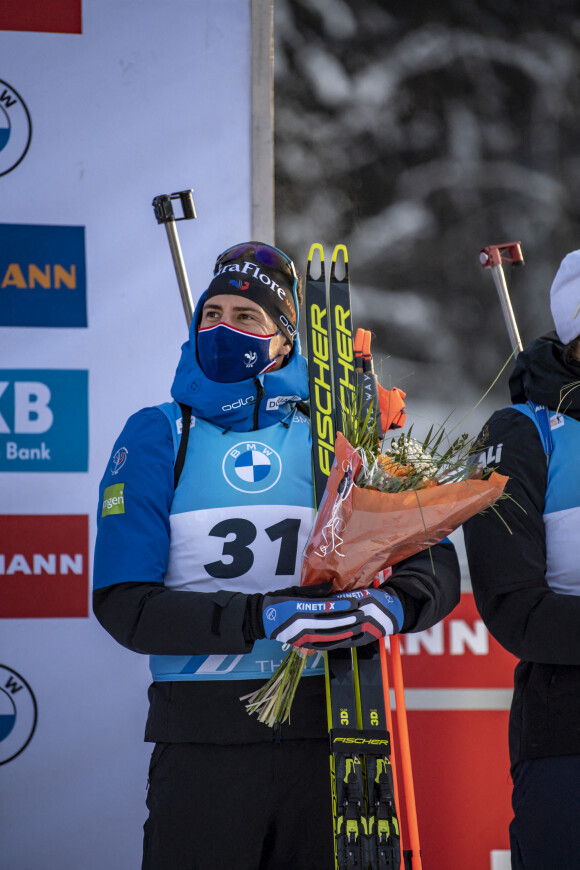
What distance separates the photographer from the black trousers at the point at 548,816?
1628 mm

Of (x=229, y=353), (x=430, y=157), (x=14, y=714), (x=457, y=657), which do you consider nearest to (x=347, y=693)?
(x=229, y=353)

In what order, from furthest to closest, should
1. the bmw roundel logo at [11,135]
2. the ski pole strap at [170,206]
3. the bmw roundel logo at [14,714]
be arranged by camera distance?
1. the bmw roundel logo at [11,135]
2. the bmw roundel logo at [14,714]
3. the ski pole strap at [170,206]

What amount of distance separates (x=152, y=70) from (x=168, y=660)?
205 centimetres

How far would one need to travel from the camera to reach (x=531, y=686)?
1776mm

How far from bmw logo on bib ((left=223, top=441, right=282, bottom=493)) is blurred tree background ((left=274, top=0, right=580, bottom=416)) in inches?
64.0

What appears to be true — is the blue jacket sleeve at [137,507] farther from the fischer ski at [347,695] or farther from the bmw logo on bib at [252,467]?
the fischer ski at [347,695]

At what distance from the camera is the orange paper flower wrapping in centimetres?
160

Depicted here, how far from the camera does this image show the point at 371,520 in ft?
5.30

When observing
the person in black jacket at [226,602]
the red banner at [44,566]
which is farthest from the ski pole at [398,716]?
the red banner at [44,566]

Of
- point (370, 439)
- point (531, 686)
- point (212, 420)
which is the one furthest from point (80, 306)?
point (531, 686)

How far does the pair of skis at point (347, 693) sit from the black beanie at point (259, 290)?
0.17 metres

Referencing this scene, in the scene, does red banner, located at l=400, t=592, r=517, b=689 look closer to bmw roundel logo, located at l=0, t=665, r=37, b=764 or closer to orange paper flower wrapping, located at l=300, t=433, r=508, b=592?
bmw roundel logo, located at l=0, t=665, r=37, b=764

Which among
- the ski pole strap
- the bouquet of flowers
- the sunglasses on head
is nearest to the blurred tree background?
the ski pole strap

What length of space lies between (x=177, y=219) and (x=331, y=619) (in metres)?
1.57
